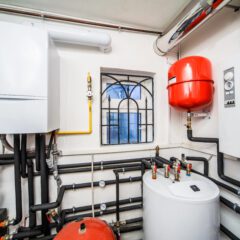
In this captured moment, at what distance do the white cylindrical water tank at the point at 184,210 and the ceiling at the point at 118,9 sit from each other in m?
1.49

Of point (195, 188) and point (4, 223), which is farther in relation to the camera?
point (4, 223)

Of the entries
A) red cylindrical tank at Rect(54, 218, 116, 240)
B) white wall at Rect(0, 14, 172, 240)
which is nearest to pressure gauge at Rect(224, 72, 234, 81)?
white wall at Rect(0, 14, 172, 240)

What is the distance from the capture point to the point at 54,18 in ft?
4.21

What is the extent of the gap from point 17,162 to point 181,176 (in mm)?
1336

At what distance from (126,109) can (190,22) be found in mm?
953

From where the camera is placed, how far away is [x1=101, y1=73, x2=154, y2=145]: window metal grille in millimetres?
1530

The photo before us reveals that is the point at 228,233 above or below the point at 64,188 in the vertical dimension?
below

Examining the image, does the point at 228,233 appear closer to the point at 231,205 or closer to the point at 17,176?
the point at 231,205

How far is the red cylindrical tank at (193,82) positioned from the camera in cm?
108

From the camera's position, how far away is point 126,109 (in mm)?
1582

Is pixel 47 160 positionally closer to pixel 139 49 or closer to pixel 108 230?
pixel 108 230

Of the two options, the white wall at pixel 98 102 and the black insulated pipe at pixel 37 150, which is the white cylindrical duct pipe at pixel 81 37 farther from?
the black insulated pipe at pixel 37 150

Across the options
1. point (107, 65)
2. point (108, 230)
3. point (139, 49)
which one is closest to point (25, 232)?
point (108, 230)

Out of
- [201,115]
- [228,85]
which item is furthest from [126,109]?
[228,85]
